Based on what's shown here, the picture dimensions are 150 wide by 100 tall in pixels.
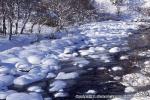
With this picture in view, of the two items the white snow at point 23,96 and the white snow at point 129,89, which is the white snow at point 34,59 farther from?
the white snow at point 129,89

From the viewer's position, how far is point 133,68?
14.8m

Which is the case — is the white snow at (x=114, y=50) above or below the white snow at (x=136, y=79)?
above

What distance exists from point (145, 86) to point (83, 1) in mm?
24445

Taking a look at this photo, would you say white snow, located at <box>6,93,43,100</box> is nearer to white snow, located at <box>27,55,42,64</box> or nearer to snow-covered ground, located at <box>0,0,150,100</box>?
snow-covered ground, located at <box>0,0,150,100</box>

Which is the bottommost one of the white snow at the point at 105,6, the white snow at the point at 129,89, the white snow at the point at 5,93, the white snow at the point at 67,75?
the white snow at the point at 5,93

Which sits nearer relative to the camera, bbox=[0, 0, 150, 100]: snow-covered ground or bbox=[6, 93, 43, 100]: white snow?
bbox=[6, 93, 43, 100]: white snow

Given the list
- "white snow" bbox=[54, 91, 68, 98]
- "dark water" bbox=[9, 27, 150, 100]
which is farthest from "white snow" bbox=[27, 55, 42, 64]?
"white snow" bbox=[54, 91, 68, 98]

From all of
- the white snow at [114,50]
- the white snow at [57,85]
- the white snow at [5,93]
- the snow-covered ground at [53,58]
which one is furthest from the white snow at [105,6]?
the white snow at [5,93]

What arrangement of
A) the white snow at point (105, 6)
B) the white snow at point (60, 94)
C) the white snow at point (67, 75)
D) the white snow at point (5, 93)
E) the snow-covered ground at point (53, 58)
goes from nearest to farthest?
the white snow at point (5, 93)
the white snow at point (60, 94)
the snow-covered ground at point (53, 58)
the white snow at point (67, 75)
the white snow at point (105, 6)

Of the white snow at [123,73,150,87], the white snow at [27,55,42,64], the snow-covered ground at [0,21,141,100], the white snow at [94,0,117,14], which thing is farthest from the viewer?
the white snow at [94,0,117,14]

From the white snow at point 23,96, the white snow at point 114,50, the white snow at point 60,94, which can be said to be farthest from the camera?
the white snow at point 114,50

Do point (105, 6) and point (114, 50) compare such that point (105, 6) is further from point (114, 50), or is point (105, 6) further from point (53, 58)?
point (53, 58)

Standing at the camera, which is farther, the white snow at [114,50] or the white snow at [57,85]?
the white snow at [114,50]

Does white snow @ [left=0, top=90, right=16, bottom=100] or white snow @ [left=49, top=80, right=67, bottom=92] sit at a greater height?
white snow @ [left=49, top=80, right=67, bottom=92]
